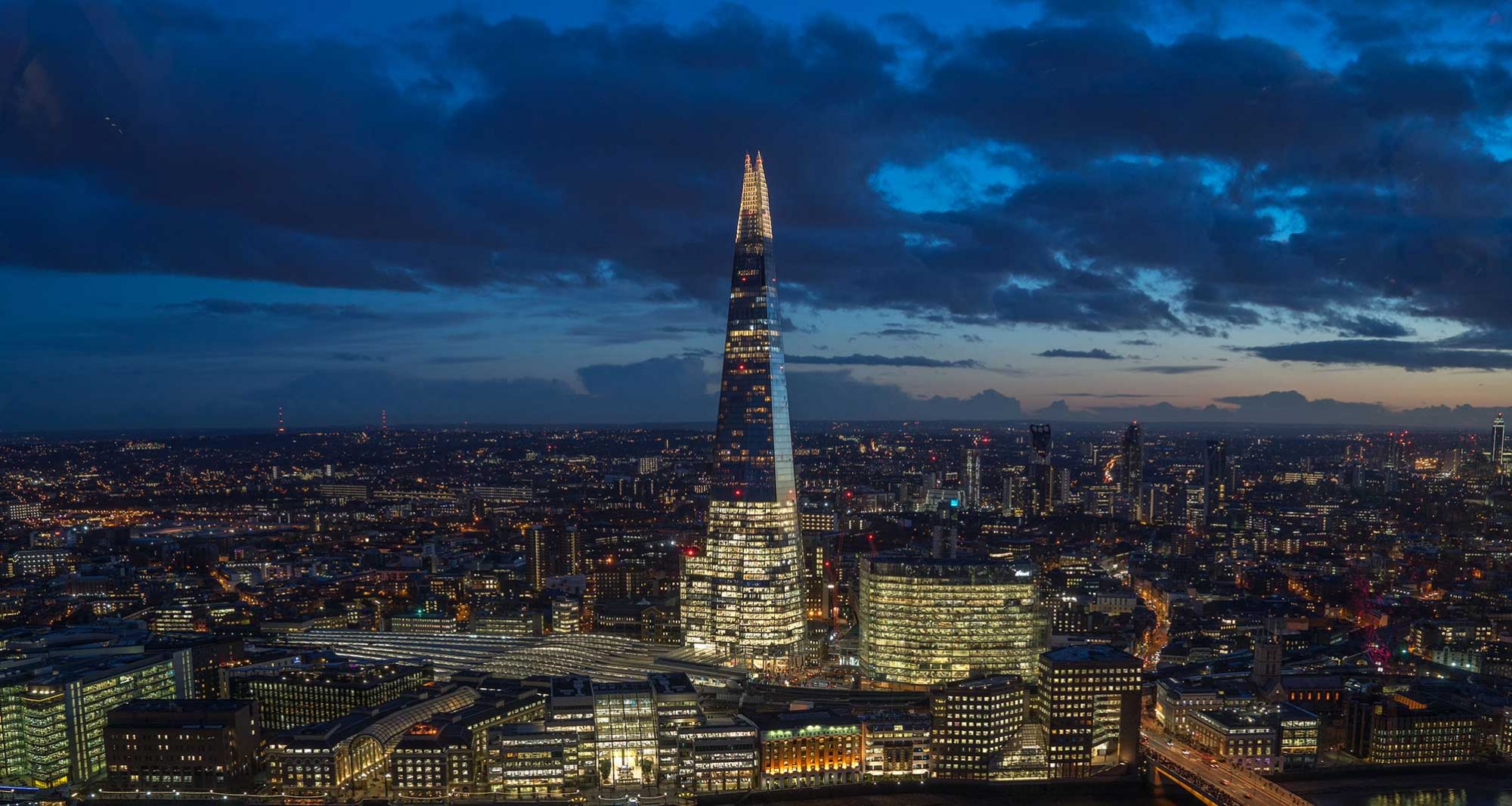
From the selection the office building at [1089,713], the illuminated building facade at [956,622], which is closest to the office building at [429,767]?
the illuminated building facade at [956,622]

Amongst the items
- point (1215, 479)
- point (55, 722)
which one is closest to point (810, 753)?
point (55, 722)

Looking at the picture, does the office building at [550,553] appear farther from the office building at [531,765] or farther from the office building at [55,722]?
the office building at [531,765]

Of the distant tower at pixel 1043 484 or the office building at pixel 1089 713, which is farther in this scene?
the distant tower at pixel 1043 484

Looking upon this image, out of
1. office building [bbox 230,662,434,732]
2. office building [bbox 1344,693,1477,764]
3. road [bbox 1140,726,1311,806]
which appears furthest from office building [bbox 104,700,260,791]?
office building [bbox 1344,693,1477,764]

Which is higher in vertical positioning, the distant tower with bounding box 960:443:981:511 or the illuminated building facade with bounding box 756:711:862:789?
the distant tower with bounding box 960:443:981:511

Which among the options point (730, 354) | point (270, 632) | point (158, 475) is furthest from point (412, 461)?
point (730, 354)

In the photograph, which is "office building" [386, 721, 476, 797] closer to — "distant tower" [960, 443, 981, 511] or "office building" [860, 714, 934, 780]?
"office building" [860, 714, 934, 780]
